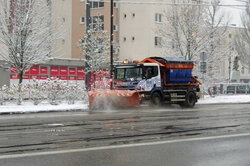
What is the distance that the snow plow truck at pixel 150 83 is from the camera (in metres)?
19.5

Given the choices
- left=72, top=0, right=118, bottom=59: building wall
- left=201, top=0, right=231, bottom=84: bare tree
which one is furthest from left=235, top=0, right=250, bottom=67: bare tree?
left=72, top=0, right=118, bottom=59: building wall

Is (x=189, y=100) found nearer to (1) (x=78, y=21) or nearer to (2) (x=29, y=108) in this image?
(2) (x=29, y=108)

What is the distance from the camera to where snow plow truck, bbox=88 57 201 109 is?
64.0ft

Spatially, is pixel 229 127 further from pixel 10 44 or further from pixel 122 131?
pixel 10 44

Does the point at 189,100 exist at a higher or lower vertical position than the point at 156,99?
lower

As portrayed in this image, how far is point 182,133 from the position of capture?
387 inches

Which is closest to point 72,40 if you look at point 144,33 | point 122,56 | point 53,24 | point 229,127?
point 122,56

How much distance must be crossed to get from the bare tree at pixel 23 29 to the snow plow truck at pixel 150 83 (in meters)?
5.25

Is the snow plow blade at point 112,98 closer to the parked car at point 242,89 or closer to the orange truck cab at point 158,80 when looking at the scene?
the orange truck cab at point 158,80

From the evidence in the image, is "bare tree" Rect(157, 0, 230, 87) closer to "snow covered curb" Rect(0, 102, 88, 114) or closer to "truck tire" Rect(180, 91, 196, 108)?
"truck tire" Rect(180, 91, 196, 108)

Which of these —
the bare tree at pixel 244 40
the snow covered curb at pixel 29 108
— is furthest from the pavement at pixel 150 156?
the bare tree at pixel 244 40

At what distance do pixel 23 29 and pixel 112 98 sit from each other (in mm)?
6952

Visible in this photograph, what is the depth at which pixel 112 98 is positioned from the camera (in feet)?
63.6

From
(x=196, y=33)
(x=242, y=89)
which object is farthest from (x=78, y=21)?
(x=242, y=89)
